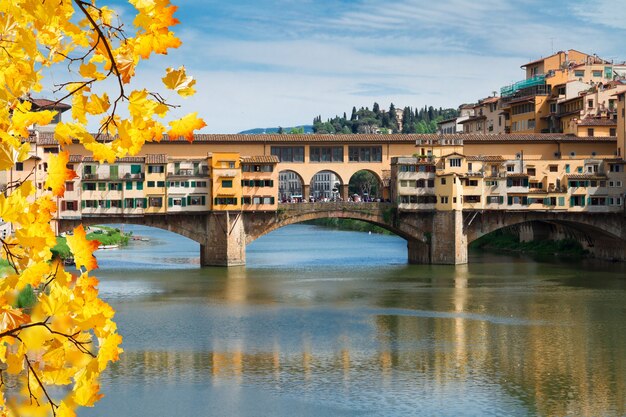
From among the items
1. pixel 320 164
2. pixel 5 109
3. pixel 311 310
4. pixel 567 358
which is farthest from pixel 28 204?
pixel 320 164

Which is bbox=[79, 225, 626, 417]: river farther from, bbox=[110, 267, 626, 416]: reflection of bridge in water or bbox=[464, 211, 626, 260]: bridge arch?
bbox=[464, 211, 626, 260]: bridge arch

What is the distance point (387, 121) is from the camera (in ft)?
480

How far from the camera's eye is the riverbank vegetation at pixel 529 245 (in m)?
53.4

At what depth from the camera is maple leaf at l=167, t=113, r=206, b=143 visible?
3287mm

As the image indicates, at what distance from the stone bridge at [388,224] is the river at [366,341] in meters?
1.76

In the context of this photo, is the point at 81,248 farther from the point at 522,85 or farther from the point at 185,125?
the point at 522,85

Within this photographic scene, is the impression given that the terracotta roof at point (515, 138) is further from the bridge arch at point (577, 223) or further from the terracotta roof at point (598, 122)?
the bridge arch at point (577, 223)

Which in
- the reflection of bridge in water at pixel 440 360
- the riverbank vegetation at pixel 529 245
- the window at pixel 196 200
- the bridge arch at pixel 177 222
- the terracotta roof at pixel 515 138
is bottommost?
the reflection of bridge in water at pixel 440 360

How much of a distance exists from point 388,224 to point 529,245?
1276 cm

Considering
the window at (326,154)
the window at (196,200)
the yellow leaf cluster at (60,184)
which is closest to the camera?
the yellow leaf cluster at (60,184)

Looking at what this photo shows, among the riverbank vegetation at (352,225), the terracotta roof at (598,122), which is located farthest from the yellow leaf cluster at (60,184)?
the riverbank vegetation at (352,225)

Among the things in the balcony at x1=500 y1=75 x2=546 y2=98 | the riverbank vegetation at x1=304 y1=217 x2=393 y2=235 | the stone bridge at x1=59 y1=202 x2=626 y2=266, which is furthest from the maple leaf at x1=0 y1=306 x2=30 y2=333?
the riverbank vegetation at x1=304 y1=217 x2=393 y2=235

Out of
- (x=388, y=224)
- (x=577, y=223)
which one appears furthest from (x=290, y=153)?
(x=577, y=223)

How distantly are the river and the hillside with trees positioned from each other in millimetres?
91401
